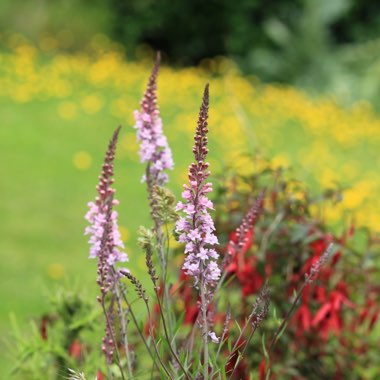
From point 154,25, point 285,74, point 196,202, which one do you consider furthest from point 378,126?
point 196,202

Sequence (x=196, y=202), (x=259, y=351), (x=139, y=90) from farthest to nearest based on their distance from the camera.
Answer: (x=139, y=90) < (x=259, y=351) < (x=196, y=202)

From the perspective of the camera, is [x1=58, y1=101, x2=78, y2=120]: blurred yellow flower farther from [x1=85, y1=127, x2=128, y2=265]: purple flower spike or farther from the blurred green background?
[x1=85, y1=127, x2=128, y2=265]: purple flower spike

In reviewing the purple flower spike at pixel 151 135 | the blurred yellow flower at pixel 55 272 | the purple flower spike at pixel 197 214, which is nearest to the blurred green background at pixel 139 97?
the blurred yellow flower at pixel 55 272

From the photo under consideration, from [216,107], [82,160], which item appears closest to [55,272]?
[82,160]

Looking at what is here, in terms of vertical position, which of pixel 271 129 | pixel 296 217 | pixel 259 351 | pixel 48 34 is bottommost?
pixel 259 351

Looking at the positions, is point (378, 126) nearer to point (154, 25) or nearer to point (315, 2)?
point (315, 2)

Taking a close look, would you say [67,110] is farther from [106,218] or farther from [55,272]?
[106,218]

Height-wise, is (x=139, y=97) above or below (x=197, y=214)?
above

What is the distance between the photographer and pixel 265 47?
1437cm

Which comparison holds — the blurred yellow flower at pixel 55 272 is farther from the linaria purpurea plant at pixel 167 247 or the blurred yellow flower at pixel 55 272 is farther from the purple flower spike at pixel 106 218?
the purple flower spike at pixel 106 218

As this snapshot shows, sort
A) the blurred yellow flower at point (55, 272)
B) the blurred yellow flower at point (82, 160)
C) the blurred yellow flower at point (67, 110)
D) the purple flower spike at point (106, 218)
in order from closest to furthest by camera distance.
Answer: the purple flower spike at point (106, 218), the blurred yellow flower at point (55, 272), the blurred yellow flower at point (82, 160), the blurred yellow flower at point (67, 110)

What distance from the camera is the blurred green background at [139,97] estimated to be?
674 cm

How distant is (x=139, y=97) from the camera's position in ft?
36.1

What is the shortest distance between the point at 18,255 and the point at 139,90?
225 inches
